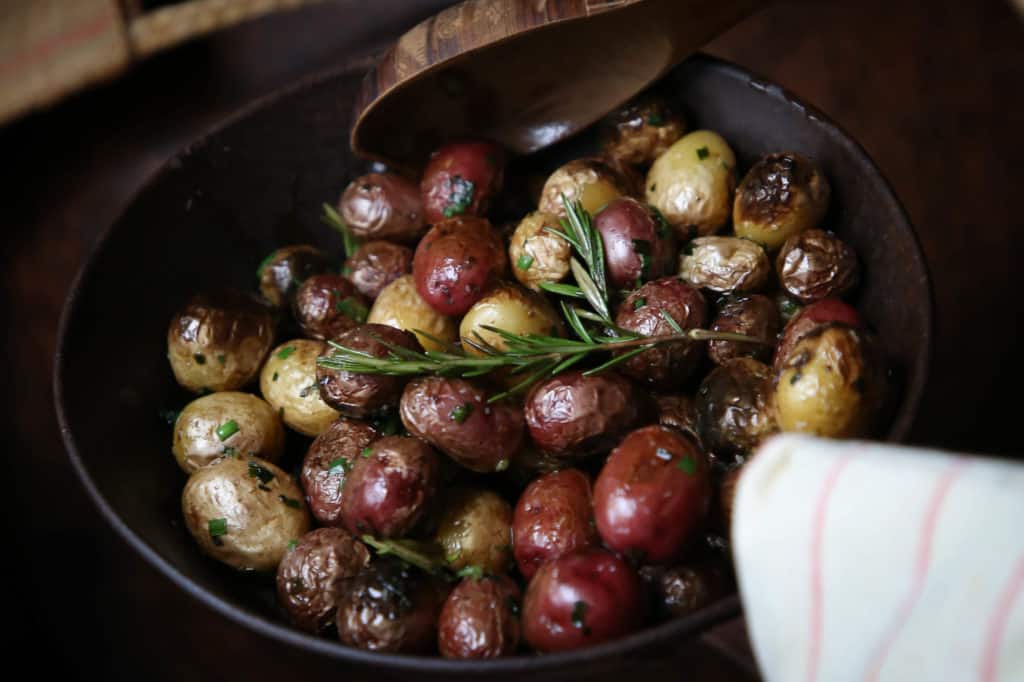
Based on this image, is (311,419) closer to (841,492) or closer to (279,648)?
(279,648)

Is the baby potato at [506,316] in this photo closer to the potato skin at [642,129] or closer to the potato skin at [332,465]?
the potato skin at [332,465]

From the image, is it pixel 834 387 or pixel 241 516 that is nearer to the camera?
pixel 834 387

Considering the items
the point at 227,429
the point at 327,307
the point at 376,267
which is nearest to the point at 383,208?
the point at 376,267

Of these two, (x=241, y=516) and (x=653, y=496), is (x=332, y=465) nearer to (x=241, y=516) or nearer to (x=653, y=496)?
(x=241, y=516)

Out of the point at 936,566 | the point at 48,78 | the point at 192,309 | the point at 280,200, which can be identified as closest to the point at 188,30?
the point at 48,78

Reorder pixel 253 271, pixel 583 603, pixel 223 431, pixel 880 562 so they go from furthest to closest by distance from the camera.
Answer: pixel 253 271 < pixel 223 431 < pixel 583 603 < pixel 880 562

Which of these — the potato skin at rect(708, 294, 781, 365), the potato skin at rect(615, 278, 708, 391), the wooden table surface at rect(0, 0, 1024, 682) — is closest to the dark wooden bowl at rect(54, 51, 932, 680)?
the potato skin at rect(708, 294, 781, 365)
